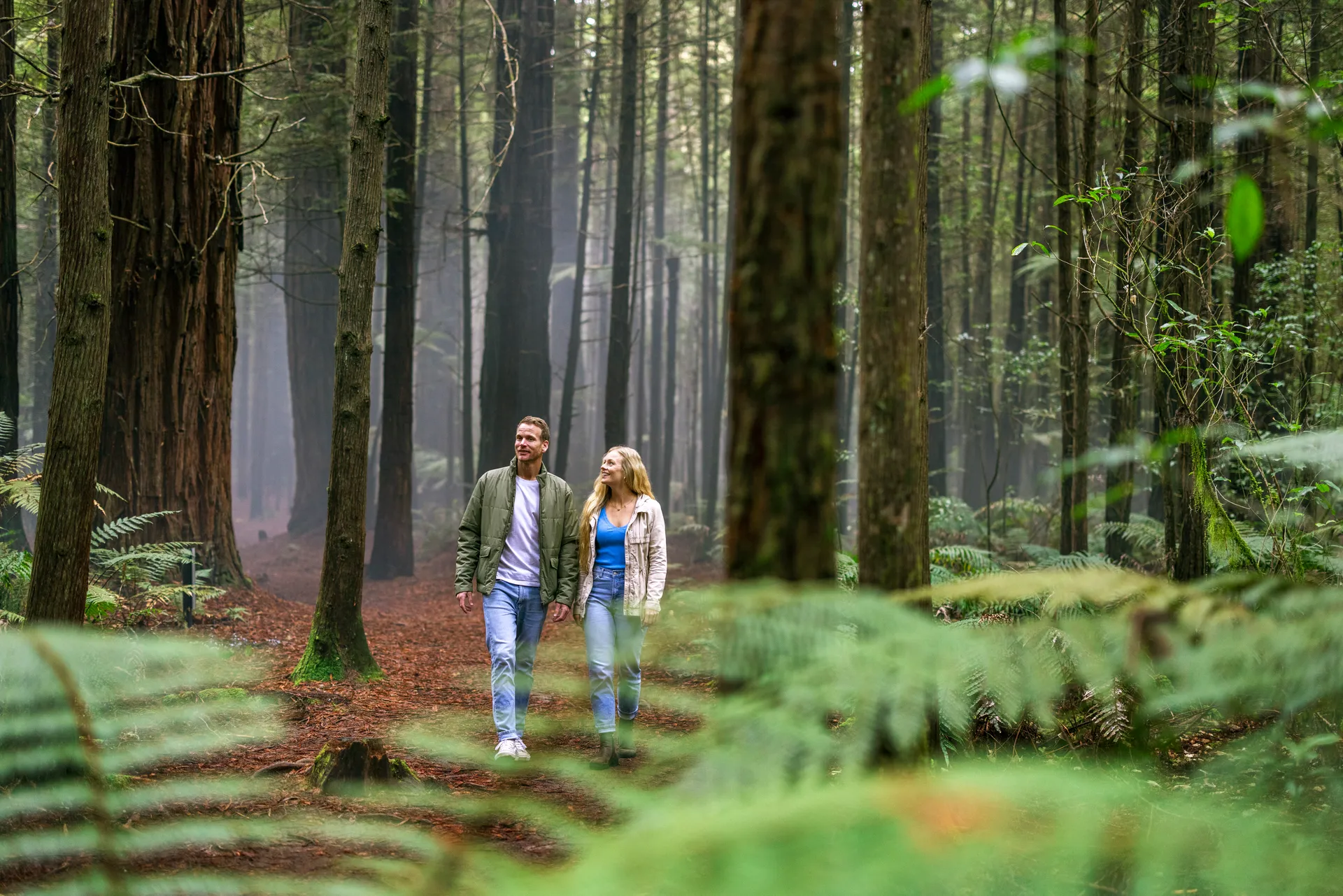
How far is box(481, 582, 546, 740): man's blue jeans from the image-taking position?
6105 millimetres

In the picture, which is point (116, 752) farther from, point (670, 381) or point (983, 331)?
point (670, 381)

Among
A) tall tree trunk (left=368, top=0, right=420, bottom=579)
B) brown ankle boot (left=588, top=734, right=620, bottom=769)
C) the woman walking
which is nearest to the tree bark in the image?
tall tree trunk (left=368, top=0, right=420, bottom=579)

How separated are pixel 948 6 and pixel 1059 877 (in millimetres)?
21408

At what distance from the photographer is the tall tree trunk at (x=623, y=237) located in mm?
18000

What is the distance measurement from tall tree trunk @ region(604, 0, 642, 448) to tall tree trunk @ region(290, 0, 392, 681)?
33.7 ft

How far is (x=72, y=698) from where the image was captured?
51.3 inches

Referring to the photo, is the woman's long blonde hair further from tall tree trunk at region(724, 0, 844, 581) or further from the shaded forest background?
tall tree trunk at region(724, 0, 844, 581)

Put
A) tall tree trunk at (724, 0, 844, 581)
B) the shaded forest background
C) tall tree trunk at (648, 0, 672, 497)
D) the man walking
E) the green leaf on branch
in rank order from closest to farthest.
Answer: the green leaf on branch → tall tree trunk at (724, 0, 844, 581) → the man walking → the shaded forest background → tall tree trunk at (648, 0, 672, 497)

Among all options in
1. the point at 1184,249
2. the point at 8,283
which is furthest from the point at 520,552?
the point at 8,283

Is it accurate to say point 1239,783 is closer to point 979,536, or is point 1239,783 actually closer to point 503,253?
point 979,536

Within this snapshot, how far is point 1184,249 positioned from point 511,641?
6.23m

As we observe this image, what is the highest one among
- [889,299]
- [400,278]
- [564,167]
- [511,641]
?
[564,167]

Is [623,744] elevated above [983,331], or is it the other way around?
[983,331]

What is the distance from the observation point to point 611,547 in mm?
6598
